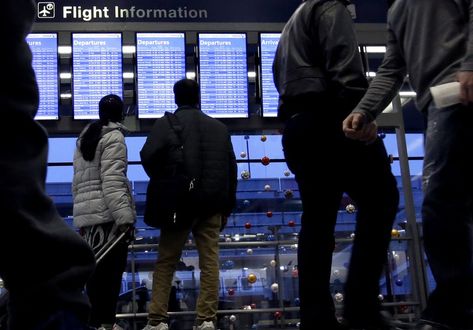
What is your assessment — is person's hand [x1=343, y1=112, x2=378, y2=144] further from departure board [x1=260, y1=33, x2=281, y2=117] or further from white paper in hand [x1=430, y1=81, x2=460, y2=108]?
departure board [x1=260, y1=33, x2=281, y2=117]

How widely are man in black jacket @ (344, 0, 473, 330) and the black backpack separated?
2.47 metres

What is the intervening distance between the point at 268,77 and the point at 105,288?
3689mm

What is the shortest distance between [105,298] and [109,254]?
0.29 m

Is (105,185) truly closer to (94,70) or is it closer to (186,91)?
(186,91)

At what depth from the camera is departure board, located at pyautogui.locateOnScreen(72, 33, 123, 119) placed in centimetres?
812

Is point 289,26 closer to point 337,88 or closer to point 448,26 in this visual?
point 337,88

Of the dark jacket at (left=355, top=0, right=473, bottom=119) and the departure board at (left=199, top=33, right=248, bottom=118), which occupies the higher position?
the departure board at (left=199, top=33, right=248, bottom=118)

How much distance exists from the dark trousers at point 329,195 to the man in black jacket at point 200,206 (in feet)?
6.13

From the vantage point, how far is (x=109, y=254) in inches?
207

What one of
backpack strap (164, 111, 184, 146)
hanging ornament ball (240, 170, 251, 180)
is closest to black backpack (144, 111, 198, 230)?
backpack strap (164, 111, 184, 146)

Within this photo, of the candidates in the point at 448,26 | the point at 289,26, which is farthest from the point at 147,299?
the point at 448,26

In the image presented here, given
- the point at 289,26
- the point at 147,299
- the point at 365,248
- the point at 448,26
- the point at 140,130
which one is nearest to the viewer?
the point at 448,26

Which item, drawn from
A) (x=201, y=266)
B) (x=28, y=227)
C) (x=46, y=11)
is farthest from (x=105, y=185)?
(x=28, y=227)

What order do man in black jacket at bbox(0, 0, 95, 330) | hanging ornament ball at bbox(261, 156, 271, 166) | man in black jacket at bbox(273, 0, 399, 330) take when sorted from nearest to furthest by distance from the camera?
man in black jacket at bbox(0, 0, 95, 330), man in black jacket at bbox(273, 0, 399, 330), hanging ornament ball at bbox(261, 156, 271, 166)
